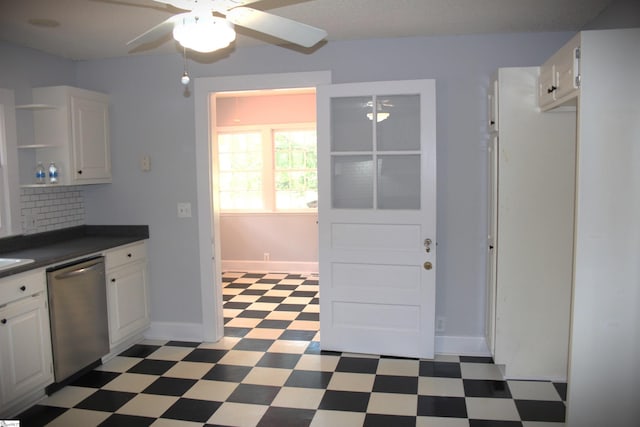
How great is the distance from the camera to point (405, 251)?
3967mm

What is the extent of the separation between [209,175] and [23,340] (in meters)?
1.83

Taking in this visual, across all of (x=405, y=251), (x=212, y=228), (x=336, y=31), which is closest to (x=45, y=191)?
(x=212, y=228)

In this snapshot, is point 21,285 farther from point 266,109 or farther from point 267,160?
point 266,109

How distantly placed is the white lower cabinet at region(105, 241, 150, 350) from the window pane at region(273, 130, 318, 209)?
302cm

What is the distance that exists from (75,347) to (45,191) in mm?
1369

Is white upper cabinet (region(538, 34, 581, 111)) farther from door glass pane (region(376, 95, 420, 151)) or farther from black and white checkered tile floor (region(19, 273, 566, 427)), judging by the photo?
black and white checkered tile floor (region(19, 273, 566, 427))

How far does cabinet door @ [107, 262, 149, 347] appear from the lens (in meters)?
4.06

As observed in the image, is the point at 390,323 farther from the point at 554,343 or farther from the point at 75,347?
the point at 75,347

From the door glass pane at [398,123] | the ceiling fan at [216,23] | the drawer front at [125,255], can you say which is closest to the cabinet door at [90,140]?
the drawer front at [125,255]

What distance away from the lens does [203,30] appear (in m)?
2.09

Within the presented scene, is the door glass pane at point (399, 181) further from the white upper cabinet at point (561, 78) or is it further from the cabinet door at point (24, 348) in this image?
the cabinet door at point (24, 348)

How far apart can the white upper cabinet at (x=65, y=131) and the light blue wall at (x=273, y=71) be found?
0.94ft

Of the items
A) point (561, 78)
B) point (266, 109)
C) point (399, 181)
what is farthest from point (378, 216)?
point (266, 109)

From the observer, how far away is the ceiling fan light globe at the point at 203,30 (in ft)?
6.85
